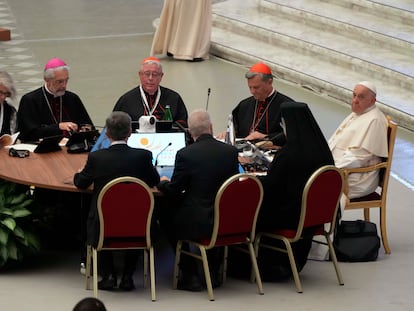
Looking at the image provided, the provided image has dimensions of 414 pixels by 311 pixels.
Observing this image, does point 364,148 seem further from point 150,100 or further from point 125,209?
point 125,209

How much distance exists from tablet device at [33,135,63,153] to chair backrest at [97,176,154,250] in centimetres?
118

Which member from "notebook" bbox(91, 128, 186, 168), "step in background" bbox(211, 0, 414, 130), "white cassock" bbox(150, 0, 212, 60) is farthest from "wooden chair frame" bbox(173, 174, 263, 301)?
"white cassock" bbox(150, 0, 212, 60)

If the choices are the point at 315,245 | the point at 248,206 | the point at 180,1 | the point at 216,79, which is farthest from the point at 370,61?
the point at 248,206

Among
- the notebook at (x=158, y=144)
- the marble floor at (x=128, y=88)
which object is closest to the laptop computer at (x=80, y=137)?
the notebook at (x=158, y=144)

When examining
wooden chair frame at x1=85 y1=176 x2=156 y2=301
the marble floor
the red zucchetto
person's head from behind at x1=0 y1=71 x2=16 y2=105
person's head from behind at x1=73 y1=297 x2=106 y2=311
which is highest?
person's head from behind at x1=73 y1=297 x2=106 y2=311

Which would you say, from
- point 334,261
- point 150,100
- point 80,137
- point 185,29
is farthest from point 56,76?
point 185,29

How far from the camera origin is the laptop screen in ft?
22.5

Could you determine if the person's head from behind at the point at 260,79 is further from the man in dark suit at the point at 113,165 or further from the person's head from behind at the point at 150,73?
the man in dark suit at the point at 113,165

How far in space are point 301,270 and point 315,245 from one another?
0.28m

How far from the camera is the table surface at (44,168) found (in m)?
6.41

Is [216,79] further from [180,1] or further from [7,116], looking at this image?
[7,116]

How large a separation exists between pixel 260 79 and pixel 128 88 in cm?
467

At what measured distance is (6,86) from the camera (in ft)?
23.8

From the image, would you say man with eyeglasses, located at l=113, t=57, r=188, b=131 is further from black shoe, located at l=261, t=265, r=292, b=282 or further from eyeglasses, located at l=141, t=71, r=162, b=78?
black shoe, located at l=261, t=265, r=292, b=282
